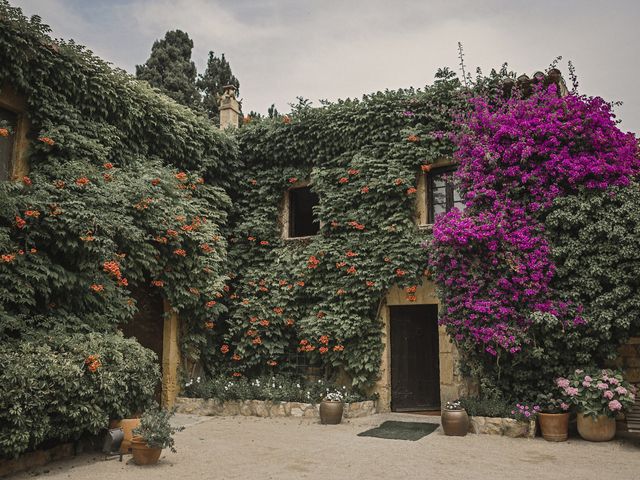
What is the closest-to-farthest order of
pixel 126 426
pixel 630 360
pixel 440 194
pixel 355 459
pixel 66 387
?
1. pixel 66 387
2. pixel 355 459
3. pixel 126 426
4. pixel 630 360
5. pixel 440 194

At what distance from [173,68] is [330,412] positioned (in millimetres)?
16263

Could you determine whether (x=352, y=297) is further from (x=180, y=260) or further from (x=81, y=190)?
(x=81, y=190)

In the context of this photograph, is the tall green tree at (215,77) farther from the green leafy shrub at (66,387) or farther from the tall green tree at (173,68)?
the green leafy shrub at (66,387)

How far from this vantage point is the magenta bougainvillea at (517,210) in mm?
7926

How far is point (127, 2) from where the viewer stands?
23.5ft

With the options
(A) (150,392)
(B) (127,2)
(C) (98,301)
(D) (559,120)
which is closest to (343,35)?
(B) (127,2)

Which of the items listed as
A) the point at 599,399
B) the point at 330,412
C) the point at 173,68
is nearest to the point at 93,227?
the point at 330,412

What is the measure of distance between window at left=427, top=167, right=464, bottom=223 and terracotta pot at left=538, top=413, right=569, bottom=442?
13.1 ft

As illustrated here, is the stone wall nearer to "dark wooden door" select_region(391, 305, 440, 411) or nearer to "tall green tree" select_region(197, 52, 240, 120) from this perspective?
"dark wooden door" select_region(391, 305, 440, 411)

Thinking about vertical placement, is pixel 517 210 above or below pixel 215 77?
below

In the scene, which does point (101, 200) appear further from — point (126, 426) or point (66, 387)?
point (126, 426)

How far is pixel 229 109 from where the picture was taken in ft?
43.4

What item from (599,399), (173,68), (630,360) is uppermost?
(173,68)

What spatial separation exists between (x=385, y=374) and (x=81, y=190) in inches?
239
